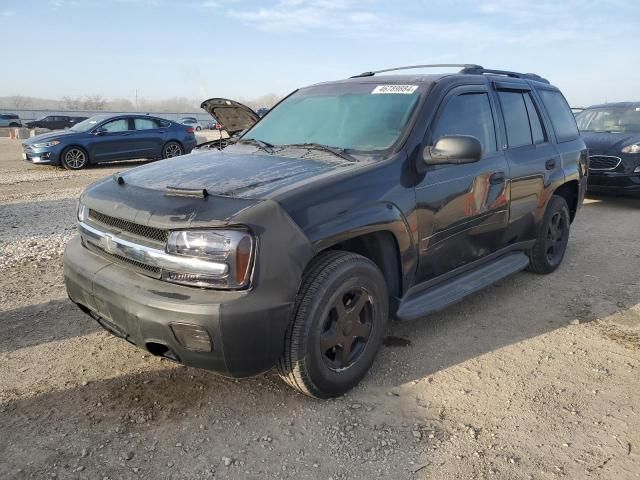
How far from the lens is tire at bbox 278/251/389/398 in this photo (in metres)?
2.67

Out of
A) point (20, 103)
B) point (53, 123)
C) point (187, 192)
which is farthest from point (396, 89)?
point (20, 103)

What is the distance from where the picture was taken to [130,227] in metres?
2.77

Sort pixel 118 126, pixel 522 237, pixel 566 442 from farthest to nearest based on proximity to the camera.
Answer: pixel 118 126, pixel 522 237, pixel 566 442

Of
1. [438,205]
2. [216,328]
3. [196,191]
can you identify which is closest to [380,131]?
[438,205]

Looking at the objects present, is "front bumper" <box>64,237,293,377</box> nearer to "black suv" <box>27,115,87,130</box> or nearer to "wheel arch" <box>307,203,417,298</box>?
"wheel arch" <box>307,203,417,298</box>

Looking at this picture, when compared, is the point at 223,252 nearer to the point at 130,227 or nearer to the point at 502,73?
the point at 130,227

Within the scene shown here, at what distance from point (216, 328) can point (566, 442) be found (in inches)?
72.8

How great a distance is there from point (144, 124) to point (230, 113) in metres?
10.1

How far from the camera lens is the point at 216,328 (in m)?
2.39

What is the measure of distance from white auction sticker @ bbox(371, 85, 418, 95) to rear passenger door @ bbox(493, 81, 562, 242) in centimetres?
99

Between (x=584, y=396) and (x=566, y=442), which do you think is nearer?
(x=566, y=442)

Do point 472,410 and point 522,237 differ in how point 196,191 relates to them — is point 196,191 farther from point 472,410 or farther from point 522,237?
point 522,237

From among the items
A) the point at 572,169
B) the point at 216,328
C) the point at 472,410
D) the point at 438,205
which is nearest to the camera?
the point at 216,328

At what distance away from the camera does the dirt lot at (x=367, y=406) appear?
2451 millimetres
